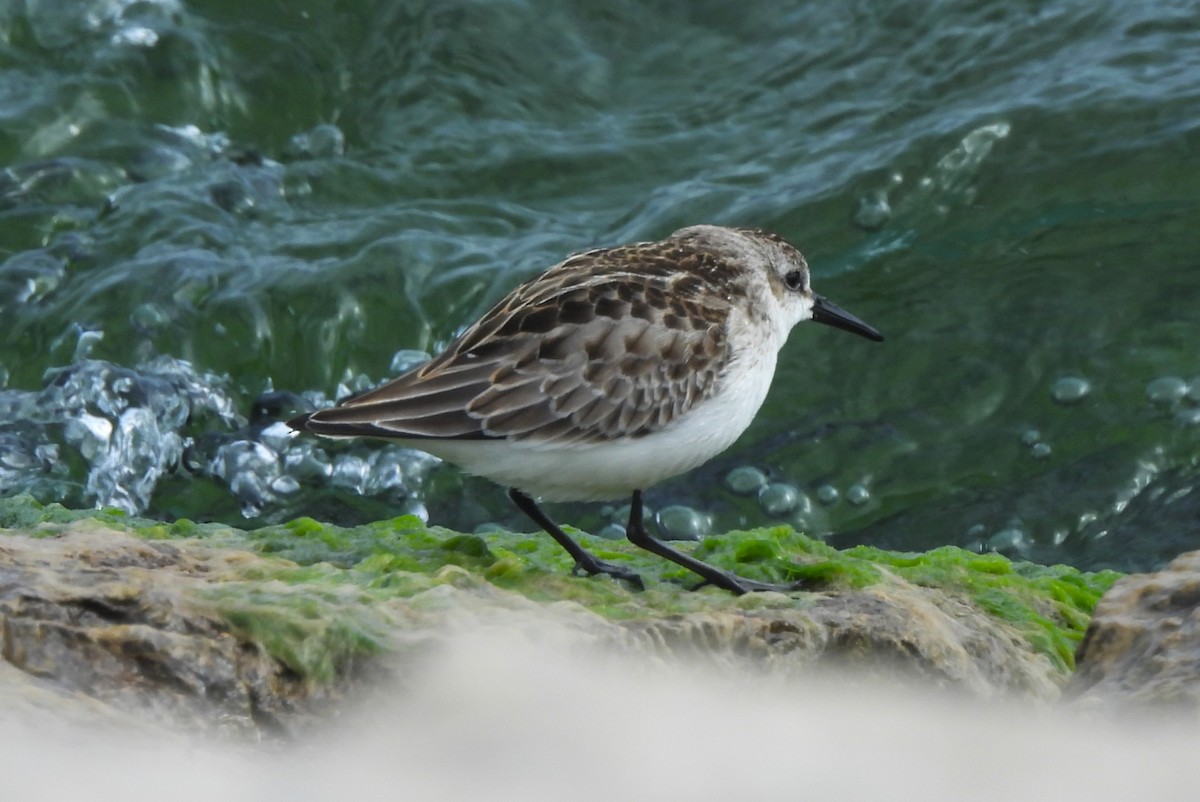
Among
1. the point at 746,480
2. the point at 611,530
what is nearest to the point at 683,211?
the point at 746,480

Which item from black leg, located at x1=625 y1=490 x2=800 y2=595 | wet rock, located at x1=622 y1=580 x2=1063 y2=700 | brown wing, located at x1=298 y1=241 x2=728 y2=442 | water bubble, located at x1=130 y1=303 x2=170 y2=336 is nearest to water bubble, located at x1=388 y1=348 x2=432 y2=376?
water bubble, located at x1=130 y1=303 x2=170 y2=336

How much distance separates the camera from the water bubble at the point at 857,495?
28.5 ft

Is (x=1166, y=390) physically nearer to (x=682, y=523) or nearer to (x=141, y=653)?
(x=682, y=523)

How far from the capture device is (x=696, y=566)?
18.4ft

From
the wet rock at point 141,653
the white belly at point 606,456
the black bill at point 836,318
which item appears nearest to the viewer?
the wet rock at point 141,653

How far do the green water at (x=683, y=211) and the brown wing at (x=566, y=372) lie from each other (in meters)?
3.03

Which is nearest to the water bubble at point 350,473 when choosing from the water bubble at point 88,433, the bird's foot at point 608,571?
the water bubble at point 88,433

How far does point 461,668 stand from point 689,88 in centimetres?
872

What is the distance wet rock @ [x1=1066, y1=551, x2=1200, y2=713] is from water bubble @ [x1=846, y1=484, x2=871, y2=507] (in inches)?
144

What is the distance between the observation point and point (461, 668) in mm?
3809

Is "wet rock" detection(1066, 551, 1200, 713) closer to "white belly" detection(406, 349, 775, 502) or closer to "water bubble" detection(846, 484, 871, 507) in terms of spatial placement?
"white belly" detection(406, 349, 775, 502)

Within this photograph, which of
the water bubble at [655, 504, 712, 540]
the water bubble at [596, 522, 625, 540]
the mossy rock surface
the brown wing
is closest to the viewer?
the mossy rock surface

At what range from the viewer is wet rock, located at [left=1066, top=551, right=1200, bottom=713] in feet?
13.5

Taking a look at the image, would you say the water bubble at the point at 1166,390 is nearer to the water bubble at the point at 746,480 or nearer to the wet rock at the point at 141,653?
the water bubble at the point at 746,480
